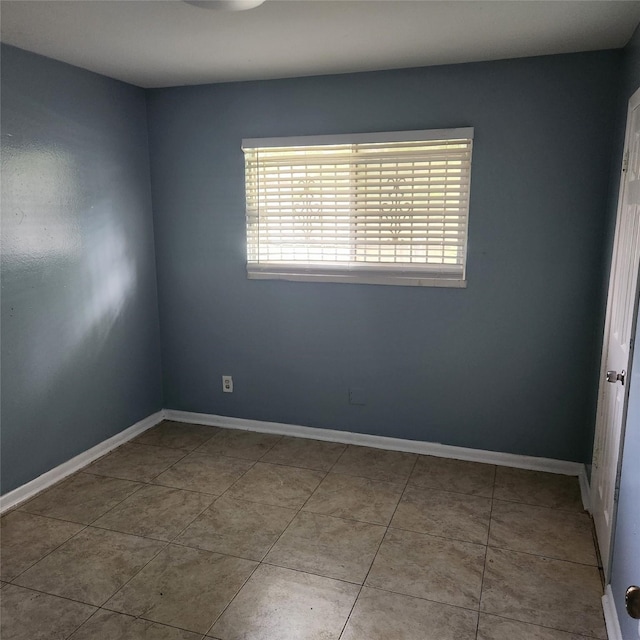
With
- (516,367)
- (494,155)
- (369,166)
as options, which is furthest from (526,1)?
(516,367)

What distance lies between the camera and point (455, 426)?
3260 millimetres

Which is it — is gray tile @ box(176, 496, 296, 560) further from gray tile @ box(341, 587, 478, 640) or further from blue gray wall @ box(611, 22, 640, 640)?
blue gray wall @ box(611, 22, 640, 640)

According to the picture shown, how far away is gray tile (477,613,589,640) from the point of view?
1892mm

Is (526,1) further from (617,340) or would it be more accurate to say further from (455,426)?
(455,426)

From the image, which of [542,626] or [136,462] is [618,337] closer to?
[542,626]

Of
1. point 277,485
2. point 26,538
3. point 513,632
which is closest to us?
point 513,632

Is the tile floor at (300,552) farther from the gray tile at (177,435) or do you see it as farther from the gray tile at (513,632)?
the gray tile at (177,435)

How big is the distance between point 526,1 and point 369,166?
1248mm

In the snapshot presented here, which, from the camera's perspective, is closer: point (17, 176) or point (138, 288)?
point (17, 176)

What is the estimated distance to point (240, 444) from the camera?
138 inches

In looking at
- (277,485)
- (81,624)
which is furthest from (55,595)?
(277,485)

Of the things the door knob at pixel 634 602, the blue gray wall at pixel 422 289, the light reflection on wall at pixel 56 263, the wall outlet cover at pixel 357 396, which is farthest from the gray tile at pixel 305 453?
the door knob at pixel 634 602

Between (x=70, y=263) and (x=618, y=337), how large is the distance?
9.19 feet

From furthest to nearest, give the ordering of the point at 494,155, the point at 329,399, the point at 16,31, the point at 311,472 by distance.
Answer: the point at 329,399, the point at 311,472, the point at 494,155, the point at 16,31
